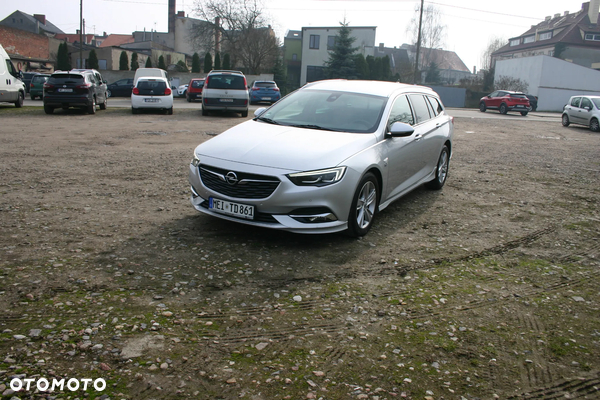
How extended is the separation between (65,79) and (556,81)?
1930 inches

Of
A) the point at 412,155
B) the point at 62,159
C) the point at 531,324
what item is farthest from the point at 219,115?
the point at 531,324

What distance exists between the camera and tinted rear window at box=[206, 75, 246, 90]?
21.3 m

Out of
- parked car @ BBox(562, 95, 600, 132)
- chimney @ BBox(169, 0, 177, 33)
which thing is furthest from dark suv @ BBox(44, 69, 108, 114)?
chimney @ BBox(169, 0, 177, 33)

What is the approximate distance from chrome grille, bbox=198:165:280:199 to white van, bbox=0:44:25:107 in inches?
751

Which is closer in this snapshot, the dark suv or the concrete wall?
the dark suv

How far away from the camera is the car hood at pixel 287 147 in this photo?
5121mm

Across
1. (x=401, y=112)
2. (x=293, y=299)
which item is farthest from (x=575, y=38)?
(x=293, y=299)

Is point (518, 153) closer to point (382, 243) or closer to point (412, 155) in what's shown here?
point (412, 155)

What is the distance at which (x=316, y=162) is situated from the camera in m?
5.09

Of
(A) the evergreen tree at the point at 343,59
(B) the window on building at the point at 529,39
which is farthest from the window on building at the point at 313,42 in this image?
(B) the window on building at the point at 529,39

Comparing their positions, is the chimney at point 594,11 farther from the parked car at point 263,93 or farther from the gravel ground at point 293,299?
the gravel ground at point 293,299

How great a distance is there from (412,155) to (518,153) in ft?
26.5

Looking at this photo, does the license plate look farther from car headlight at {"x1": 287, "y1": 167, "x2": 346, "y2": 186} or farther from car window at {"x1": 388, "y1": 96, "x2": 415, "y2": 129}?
car window at {"x1": 388, "y1": 96, "x2": 415, "y2": 129}

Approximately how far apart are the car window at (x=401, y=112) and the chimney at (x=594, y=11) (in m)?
73.3
